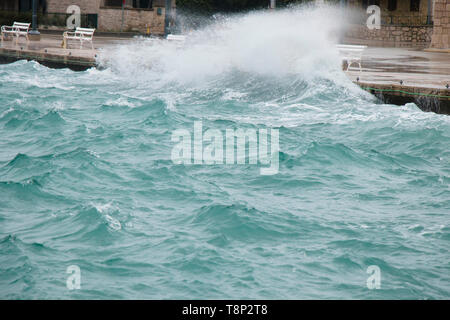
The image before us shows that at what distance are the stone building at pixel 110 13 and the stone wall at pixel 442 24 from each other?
56.1ft

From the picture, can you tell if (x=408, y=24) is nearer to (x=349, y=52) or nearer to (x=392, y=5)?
(x=392, y=5)

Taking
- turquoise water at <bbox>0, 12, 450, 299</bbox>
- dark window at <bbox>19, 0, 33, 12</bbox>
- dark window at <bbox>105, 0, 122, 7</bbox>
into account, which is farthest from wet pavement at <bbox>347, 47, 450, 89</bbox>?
dark window at <bbox>19, 0, 33, 12</bbox>

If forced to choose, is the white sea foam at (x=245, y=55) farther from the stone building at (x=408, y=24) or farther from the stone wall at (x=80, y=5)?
the stone wall at (x=80, y=5)

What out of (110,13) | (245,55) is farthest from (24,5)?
(245,55)

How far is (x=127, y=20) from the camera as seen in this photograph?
41188mm

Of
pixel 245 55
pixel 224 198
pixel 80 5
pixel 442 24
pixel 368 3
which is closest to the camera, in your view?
pixel 224 198

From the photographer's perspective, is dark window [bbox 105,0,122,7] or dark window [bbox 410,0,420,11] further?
dark window [bbox 105,0,122,7]

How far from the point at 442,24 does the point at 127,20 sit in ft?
64.0

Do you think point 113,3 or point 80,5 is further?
point 113,3

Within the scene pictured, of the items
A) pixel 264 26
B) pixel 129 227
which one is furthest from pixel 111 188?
pixel 264 26

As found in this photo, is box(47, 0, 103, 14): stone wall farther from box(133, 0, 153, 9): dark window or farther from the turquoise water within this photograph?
the turquoise water

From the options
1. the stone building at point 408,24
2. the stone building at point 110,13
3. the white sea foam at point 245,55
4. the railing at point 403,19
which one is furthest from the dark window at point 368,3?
the white sea foam at point 245,55

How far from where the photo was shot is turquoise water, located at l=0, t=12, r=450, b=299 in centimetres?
808

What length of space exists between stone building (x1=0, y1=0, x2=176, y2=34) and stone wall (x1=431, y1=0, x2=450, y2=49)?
17.1 meters
